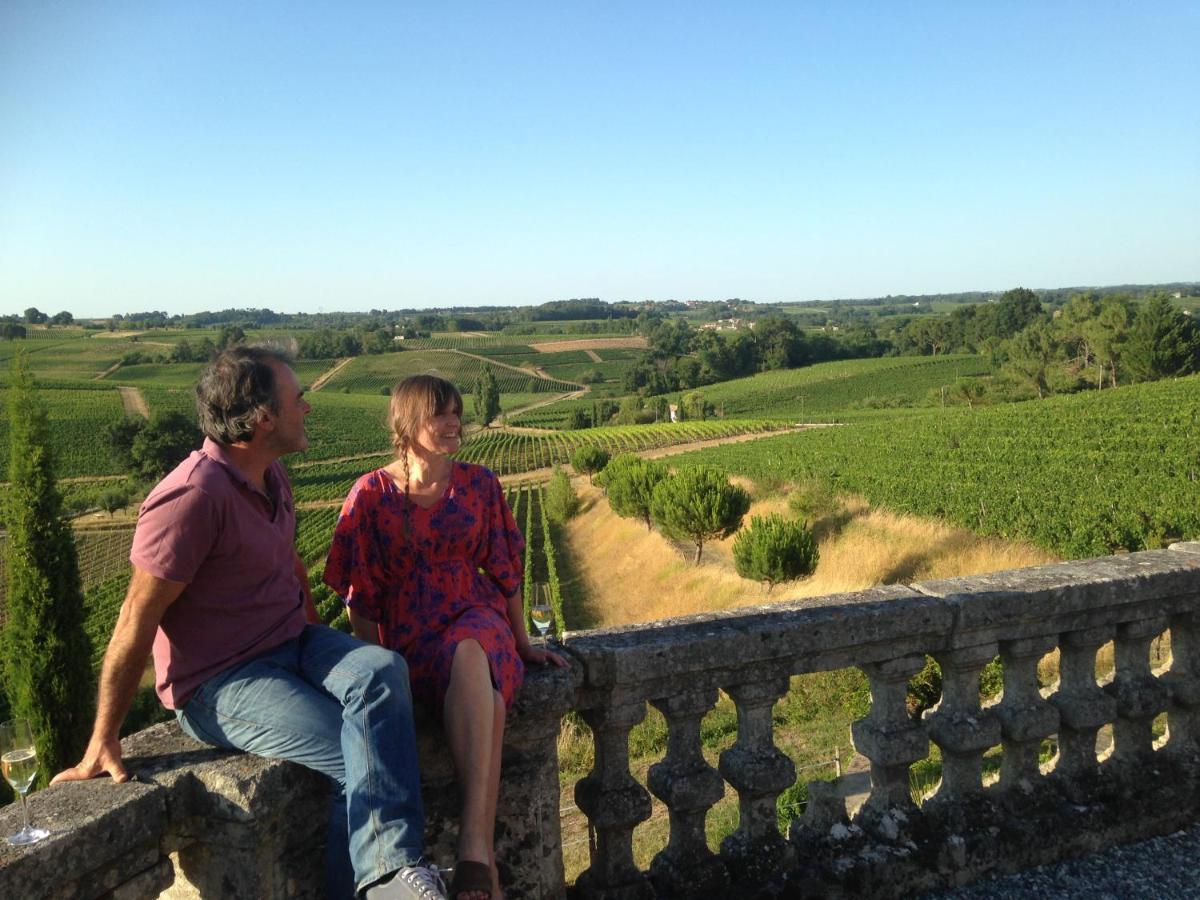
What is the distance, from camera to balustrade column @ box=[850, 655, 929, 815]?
8.81 feet

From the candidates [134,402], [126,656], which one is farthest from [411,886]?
[134,402]

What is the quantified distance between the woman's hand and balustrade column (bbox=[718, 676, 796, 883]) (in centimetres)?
54

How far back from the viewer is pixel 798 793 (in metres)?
7.10

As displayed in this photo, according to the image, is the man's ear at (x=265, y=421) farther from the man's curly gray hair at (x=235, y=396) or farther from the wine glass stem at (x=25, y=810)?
the wine glass stem at (x=25, y=810)

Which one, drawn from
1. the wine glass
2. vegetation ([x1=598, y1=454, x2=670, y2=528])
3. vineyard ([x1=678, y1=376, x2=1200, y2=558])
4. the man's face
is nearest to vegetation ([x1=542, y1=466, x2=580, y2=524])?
vegetation ([x1=598, y1=454, x2=670, y2=528])

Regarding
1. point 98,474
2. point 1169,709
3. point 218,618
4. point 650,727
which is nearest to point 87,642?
point 650,727

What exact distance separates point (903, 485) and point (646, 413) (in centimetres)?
5618

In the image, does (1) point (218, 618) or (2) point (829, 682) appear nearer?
(1) point (218, 618)

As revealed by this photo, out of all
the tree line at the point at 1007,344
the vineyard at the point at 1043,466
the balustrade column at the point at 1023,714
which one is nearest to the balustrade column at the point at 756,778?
the balustrade column at the point at 1023,714

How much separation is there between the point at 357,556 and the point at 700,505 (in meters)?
25.1

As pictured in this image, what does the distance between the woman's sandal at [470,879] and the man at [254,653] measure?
11 cm

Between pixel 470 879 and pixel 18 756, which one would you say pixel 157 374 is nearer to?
pixel 18 756

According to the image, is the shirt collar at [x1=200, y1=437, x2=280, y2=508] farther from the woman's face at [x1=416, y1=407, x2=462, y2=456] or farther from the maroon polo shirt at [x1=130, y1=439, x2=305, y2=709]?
the woman's face at [x1=416, y1=407, x2=462, y2=456]

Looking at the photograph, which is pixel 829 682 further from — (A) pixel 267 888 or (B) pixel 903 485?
(B) pixel 903 485
